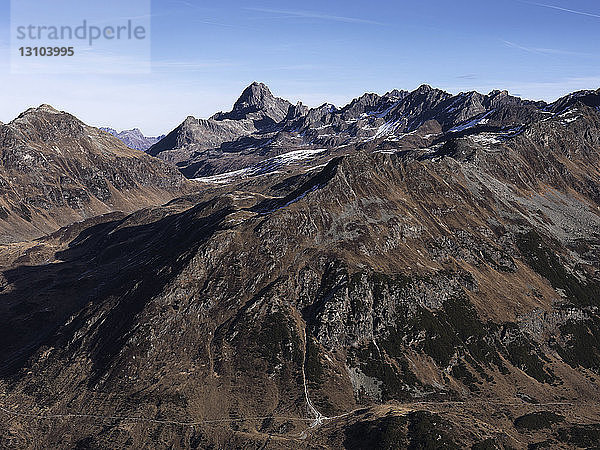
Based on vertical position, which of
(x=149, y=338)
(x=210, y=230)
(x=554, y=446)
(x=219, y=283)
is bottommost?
(x=554, y=446)

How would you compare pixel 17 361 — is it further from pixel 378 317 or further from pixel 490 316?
pixel 490 316

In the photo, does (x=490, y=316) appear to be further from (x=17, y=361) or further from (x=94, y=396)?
(x=17, y=361)

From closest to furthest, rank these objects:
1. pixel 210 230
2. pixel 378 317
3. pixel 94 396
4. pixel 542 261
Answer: pixel 94 396 < pixel 378 317 < pixel 210 230 < pixel 542 261

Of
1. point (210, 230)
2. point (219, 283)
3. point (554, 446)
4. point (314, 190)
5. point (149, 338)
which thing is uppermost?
point (314, 190)

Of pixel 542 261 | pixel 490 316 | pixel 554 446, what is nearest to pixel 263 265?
pixel 490 316

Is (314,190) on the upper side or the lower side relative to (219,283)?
upper

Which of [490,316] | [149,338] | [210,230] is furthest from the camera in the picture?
[210,230]

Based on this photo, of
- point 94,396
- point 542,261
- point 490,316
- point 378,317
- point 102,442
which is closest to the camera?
point 102,442

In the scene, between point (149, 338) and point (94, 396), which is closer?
point (94, 396)

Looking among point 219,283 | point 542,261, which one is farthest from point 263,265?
point 542,261
